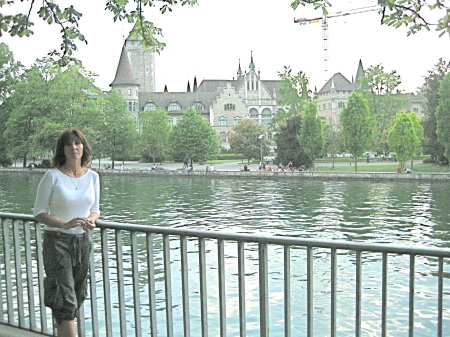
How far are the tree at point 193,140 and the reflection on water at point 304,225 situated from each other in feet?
66.8

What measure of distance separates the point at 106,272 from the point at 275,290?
741 cm

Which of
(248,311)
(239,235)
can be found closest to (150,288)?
(239,235)

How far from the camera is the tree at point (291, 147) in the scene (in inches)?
2341

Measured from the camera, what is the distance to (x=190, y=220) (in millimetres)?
22969

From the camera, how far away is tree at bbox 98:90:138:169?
63688 mm

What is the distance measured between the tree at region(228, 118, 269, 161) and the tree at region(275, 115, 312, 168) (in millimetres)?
12471

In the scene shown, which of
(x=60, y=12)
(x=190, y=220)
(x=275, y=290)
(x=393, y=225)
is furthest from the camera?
(x=190, y=220)

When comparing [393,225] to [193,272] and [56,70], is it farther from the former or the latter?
[56,70]

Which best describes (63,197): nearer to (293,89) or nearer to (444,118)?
(444,118)

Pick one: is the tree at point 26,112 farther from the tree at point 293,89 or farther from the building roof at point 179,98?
the building roof at point 179,98

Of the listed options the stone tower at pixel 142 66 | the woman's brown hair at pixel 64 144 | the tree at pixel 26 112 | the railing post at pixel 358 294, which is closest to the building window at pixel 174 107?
the stone tower at pixel 142 66

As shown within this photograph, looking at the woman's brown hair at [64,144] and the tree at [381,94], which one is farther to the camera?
the tree at [381,94]

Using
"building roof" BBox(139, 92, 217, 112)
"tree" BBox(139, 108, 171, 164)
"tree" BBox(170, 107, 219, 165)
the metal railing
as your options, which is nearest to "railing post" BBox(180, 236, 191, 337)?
the metal railing

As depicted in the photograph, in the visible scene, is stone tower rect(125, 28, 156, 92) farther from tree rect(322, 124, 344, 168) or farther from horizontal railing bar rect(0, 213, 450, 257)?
horizontal railing bar rect(0, 213, 450, 257)
